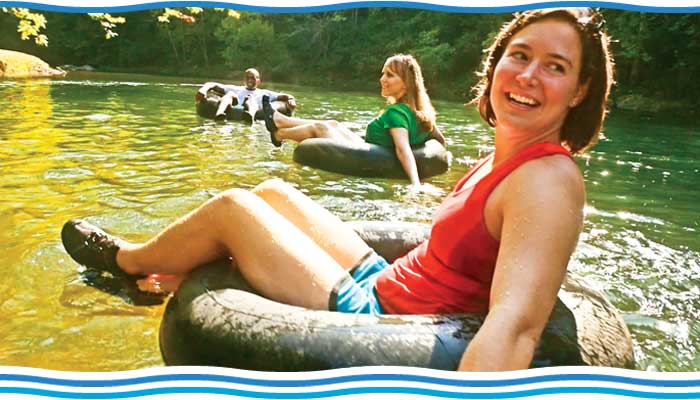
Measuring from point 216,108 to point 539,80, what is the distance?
2102mm

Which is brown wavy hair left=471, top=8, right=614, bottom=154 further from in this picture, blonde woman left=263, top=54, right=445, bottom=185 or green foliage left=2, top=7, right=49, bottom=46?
blonde woman left=263, top=54, right=445, bottom=185

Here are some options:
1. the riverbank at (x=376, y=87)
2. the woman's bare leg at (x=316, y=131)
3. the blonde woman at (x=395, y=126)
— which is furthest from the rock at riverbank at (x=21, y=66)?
the woman's bare leg at (x=316, y=131)

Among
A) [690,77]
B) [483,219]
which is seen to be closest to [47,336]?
[483,219]

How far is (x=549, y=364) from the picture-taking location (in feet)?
3.05

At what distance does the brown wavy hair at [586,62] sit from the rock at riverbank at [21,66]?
4.15 ft

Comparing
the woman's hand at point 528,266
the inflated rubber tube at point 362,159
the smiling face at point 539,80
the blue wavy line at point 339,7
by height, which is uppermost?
the blue wavy line at point 339,7

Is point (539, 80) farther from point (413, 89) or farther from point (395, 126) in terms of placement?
point (395, 126)

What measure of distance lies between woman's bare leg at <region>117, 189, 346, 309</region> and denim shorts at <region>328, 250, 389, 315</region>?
2cm

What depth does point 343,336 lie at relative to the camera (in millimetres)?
928

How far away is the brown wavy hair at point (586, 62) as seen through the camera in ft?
2.85

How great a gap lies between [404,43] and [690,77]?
0.71 m

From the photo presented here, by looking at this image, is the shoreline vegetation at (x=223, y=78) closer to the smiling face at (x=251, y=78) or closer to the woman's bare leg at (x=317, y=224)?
the smiling face at (x=251, y=78)

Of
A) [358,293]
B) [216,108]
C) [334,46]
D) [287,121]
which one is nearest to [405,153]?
[287,121]

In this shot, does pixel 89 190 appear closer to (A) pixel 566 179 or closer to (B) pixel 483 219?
(B) pixel 483 219
